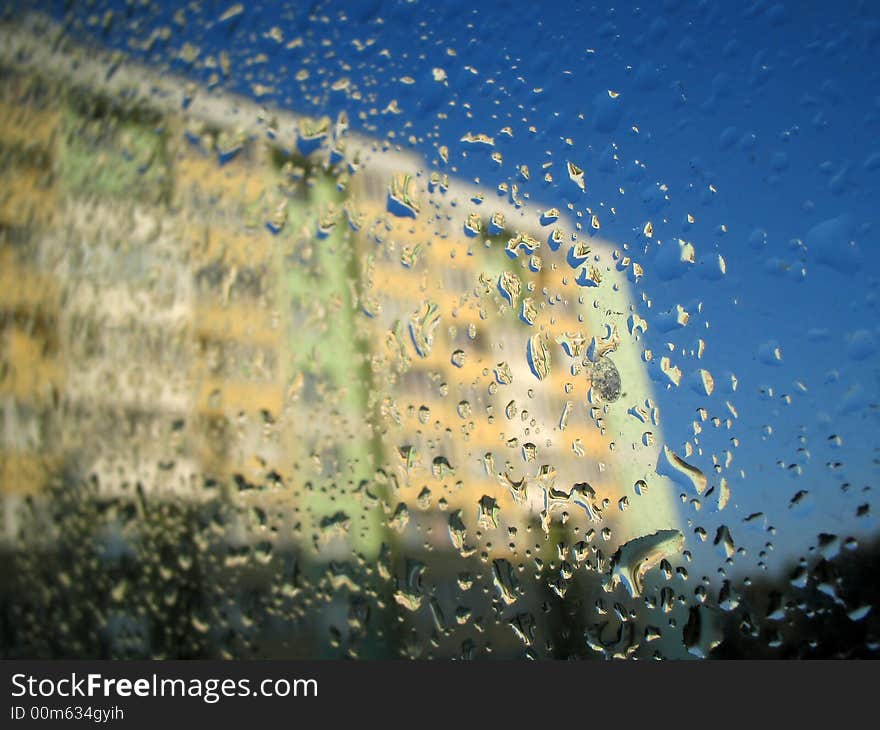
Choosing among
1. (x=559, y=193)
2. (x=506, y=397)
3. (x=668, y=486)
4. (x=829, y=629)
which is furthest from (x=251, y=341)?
(x=829, y=629)

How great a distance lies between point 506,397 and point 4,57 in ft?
4.18

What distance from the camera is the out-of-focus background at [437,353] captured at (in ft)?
2.82

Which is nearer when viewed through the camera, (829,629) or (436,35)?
(829,629)

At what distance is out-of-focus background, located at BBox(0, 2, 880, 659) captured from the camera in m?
0.86

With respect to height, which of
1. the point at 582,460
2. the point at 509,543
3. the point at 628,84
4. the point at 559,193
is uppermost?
the point at 628,84

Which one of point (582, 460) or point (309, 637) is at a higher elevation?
point (582, 460)

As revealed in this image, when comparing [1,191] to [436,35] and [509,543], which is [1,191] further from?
[509,543]

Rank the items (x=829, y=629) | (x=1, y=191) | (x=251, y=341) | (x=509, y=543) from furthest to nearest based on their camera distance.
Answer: (x=1, y=191) → (x=251, y=341) → (x=509, y=543) → (x=829, y=629)

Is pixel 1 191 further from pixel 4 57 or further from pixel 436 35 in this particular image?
pixel 436 35

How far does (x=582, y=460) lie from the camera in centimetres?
93

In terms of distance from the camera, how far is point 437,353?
1.00 metres

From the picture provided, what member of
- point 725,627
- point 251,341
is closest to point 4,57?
point 251,341

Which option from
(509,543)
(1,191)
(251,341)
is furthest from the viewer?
(1,191)

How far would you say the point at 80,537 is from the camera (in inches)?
42.8
